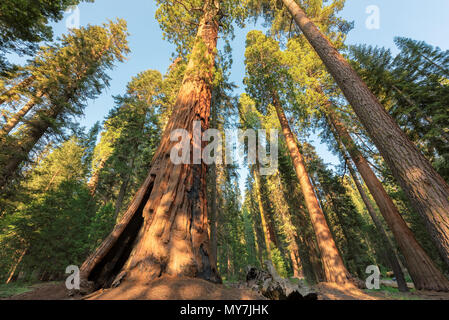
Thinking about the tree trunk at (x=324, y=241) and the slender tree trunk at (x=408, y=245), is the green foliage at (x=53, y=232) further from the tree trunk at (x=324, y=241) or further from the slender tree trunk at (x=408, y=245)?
the slender tree trunk at (x=408, y=245)

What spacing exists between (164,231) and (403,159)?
4695mm

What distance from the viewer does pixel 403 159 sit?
335 centimetres

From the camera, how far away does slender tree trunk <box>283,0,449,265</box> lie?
112 inches

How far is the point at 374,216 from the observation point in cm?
911

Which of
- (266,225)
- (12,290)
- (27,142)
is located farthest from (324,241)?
(27,142)

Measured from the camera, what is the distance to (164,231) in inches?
75.4

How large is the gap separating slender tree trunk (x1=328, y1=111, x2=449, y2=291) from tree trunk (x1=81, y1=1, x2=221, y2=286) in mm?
6755

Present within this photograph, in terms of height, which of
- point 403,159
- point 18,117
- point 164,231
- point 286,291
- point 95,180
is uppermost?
point 18,117

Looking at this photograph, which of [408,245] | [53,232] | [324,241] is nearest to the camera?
[408,245]

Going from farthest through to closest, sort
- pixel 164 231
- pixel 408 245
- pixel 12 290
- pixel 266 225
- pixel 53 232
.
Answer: pixel 266 225, pixel 53 232, pixel 12 290, pixel 408 245, pixel 164 231

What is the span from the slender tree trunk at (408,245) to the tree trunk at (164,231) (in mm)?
6755

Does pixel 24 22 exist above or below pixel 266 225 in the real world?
above

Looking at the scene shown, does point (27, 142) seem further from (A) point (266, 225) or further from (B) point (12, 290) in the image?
(A) point (266, 225)

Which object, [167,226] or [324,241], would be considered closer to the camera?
[167,226]
